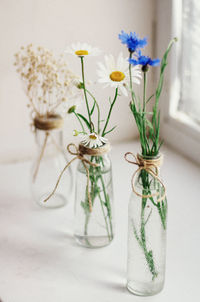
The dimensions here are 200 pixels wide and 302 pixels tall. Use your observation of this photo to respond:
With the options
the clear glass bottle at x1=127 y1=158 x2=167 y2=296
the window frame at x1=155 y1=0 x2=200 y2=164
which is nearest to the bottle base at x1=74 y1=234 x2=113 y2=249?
the clear glass bottle at x1=127 y1=158 x2=167 y2=296

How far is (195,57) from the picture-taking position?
5.60ft

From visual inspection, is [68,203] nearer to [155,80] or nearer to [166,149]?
[166,149]

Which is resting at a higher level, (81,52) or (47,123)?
(81,52)

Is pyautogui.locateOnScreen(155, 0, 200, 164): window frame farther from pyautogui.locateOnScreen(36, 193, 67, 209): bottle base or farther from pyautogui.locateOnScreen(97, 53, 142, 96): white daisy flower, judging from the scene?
pyautogui.locateOnScreen(97, 53, 142, 96): white daisy flower

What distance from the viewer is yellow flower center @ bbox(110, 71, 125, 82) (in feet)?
3.73

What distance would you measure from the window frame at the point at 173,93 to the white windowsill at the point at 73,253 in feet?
0.43

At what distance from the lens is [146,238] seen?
44.9 inches

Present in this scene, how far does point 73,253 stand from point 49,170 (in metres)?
0.29

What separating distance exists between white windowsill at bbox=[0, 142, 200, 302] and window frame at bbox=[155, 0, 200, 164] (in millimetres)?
132

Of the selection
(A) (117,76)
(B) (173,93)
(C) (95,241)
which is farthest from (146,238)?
(B) (173,93)

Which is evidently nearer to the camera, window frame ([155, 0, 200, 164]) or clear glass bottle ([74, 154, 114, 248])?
clear glass bottle ([74, 154, 114, 248])

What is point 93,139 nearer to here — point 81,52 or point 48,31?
point 81,52

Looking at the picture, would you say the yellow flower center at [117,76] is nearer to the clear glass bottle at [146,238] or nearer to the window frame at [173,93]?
the clear glass bottle at [146,238]

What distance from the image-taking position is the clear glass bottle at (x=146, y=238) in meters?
1.12
